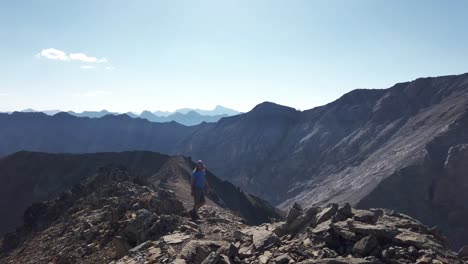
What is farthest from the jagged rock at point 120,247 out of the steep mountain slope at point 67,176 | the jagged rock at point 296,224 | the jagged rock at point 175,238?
the steep mountain slope at point 67,176

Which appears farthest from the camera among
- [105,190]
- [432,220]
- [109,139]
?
[109,139]

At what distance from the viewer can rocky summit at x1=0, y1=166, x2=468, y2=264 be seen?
9.62 m

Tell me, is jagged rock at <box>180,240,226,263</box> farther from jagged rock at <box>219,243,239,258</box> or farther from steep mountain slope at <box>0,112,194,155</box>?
steep mountain slope at <box>0,112,194,155</box>

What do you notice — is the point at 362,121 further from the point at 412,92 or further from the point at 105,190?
the point at 105,190

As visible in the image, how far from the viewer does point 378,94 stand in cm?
12462

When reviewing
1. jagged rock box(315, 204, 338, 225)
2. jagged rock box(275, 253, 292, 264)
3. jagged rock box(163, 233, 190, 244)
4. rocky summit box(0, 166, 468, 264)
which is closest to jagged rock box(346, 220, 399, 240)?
Result: rocky summit box(0, 166, 468, 264)

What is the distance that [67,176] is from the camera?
239 ft

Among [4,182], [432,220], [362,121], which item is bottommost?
[432,220]

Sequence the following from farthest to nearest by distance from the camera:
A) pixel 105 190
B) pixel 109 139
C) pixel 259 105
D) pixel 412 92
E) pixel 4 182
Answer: pixel 109 139, pixel 259 105, pixel 412 92, pixel 4 182, pixel 105 190

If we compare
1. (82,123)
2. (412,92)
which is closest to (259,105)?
(412,92)

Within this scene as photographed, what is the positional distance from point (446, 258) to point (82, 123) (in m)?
190

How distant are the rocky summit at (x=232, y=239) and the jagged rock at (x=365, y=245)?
2 centimetres

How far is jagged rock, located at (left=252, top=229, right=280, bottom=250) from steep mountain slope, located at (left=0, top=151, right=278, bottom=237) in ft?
155

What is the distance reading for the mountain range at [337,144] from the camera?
250ft
